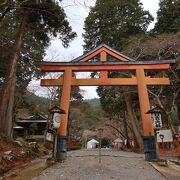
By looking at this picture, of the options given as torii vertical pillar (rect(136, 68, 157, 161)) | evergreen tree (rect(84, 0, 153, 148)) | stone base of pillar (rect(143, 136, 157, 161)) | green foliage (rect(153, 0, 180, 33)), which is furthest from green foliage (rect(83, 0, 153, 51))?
stone base of pillar (rect(143, 136, 157, 161))

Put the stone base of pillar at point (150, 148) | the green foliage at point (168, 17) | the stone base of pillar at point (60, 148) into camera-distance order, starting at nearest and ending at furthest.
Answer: the stone base of pillar at point (60, 148) < the stone base of pillar at point (150, 148) < the green foliage at point (168, 17)

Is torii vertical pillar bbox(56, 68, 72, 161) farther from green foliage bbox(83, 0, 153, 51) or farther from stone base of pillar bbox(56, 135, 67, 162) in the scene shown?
green foliage bbox(83, 0, 153, 51)

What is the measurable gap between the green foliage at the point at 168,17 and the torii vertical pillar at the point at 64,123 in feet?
41.3

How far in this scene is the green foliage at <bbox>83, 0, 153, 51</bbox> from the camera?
950 inches

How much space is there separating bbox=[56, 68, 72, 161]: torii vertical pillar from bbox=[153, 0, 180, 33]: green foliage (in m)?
12.6

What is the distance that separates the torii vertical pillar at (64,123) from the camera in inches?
503

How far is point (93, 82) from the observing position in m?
14.4

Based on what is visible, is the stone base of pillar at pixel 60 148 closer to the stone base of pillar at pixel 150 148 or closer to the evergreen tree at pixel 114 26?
the stone base of pillar at pixel 150 148

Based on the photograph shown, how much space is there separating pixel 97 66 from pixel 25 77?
1014cm

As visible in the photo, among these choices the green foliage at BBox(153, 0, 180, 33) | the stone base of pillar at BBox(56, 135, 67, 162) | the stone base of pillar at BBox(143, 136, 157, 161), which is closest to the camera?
the stone base of pillar at BBox(56, 135, 67, 162)

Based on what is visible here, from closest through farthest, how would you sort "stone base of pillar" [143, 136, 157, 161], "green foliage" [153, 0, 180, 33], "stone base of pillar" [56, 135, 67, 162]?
"stone base of pillar" [56, 135, 67, 162], "stone base of pillar" [143, 136, 157, 161], "green foliage" [153, 0, 180, 33]

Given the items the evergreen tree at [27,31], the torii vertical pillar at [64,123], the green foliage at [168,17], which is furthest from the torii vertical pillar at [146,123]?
the green foliage at [168,17]

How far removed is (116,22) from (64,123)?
13.5 m

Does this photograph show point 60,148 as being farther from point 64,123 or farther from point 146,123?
point 146,123
